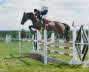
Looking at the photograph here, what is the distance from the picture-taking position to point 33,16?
12.0m

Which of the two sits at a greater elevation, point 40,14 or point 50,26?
point 40,14

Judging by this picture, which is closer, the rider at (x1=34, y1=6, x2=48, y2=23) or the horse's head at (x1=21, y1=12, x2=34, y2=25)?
the rider at (x1=34, y1=6, x2=48, y2=23)

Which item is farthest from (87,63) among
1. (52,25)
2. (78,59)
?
(52,25)

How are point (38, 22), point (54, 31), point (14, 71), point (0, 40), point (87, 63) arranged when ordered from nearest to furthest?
point (14, 71)
point (87, 63)
point (38, 22)
point (54, 31)
point (0, 40)

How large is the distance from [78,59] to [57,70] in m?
1.52

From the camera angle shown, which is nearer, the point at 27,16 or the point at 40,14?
the point at 40,14

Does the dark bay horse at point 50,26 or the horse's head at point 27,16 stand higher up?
the horse's head at point 27,16

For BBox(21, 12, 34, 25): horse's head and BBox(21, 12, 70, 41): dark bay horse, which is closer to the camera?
BBox(21, 12, 70, 41): dark bay horse

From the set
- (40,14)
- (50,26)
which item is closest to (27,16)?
(40,14)

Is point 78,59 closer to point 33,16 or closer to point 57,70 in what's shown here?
point 57,70

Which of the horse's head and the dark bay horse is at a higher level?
the horse's head

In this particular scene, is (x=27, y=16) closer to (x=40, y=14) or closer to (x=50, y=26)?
(x=40, y=14)

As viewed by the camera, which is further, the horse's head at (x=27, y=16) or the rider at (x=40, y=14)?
the horse's head at (x=27, y=16)

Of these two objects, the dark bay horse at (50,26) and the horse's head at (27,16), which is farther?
the horse's head at (27,16)
